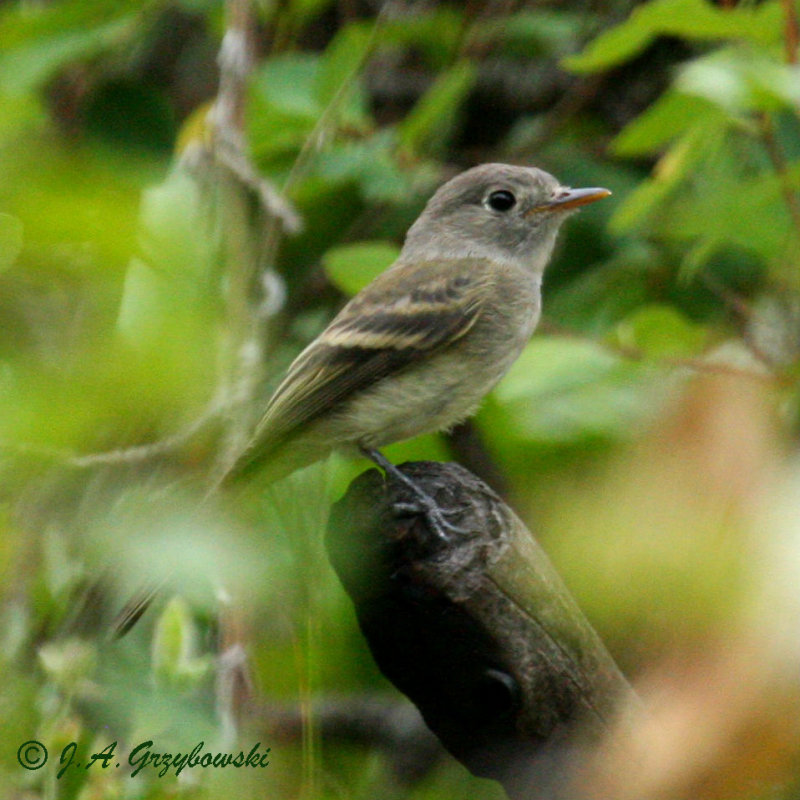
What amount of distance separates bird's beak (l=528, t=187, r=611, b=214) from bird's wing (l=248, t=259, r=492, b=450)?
388 mm

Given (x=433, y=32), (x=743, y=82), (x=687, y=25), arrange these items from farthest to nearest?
A: 1. (x=433, y=32)
2. (x=687, y=25)
3. (x=743, y=82)

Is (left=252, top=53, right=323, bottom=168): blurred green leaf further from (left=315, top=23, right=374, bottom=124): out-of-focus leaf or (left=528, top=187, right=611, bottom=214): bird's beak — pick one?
(left=528, top=187, right=611, bottom=214): bird's beak

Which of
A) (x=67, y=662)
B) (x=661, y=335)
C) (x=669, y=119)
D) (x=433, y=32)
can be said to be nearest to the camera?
(x=67, y=662)

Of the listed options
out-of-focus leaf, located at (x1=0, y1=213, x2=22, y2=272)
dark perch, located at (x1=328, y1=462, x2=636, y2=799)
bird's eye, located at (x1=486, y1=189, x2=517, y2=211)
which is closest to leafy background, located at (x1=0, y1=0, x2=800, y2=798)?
out-of-focus leaf, located at (x1=0, y1=213, x2=22, y2=272)

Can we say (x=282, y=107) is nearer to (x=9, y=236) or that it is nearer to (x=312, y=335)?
(x=312, y=335)

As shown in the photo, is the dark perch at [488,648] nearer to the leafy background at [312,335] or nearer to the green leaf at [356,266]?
the leafy background at [312,335]

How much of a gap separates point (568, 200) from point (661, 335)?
489 mm

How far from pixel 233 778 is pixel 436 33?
3513 mm

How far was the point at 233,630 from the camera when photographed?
2.67 m

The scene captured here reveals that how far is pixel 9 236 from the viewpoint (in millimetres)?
992

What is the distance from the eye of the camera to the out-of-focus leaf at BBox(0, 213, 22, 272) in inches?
38.8

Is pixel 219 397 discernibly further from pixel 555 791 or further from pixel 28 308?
pixel 555 791

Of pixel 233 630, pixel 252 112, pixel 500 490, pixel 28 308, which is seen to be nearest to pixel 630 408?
pixel 500 490

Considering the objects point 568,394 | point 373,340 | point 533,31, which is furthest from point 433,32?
point 373,340
